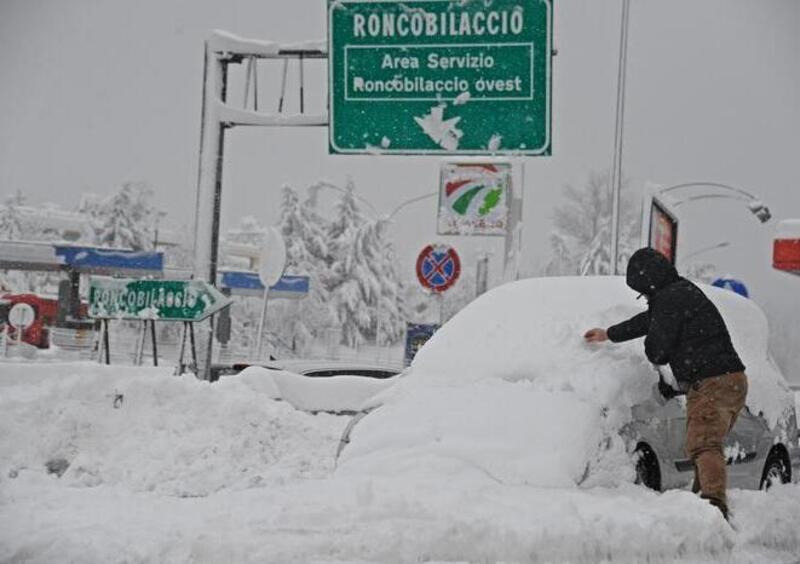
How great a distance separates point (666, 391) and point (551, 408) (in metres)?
0.79

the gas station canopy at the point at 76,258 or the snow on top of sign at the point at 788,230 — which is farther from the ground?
the snow on top of sign at the point at 788,230

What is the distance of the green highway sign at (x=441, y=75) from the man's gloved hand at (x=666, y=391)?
26.9ft

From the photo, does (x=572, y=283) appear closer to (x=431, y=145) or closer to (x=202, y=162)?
(x=431, y=145)

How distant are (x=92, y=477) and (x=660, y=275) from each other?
14.6 ft

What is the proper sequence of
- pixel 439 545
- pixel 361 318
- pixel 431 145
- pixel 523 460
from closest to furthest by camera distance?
pixel 439 545, pixel 523 460, pixel 431 145, pixel 361 318

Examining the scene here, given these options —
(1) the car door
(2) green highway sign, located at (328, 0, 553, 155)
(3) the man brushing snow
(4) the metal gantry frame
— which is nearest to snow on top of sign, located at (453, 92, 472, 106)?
(2) green highway sign, located at (328, 0, 553, 155)

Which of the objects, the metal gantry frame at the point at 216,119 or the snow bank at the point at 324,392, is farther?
the metal gantry frame at the point at 216,119

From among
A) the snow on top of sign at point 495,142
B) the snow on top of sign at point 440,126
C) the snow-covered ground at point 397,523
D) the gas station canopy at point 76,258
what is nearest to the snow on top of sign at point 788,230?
the snow on top of sign at point 495,142

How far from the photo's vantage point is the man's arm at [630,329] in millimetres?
5988

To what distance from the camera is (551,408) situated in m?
5.73

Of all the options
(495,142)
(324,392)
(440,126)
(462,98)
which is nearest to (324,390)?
(324,392)

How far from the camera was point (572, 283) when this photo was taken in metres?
7.20

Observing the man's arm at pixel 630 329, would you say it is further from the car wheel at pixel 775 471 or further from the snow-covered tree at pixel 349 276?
the snow-covered tree at pixel 349 276

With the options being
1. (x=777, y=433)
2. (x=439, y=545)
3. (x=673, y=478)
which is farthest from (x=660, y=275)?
(x=439, y=545)
